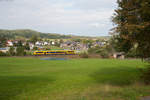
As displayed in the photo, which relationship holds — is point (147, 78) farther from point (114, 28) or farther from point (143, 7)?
point (143, 7)

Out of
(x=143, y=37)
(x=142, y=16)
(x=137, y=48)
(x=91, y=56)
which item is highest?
(x=142, y=16)

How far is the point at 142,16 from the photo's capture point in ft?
29.3

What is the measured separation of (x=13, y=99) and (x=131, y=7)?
30.7 feet

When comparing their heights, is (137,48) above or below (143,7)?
below

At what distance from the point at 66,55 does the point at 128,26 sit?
56493mm

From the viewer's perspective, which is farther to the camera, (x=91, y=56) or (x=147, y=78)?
(x=91, y=56)

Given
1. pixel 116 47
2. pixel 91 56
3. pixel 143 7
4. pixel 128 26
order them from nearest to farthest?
pixel 143 7 → pixel 128 26 → pixel 116 47 → pixel 91 56

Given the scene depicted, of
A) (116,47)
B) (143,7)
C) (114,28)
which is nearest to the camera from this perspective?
(143,7)

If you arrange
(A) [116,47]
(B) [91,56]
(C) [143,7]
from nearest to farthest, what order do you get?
(C) [143,7] → (A) [116,47] → (B) [91,56]

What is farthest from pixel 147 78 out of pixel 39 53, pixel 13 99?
pixel 39 53

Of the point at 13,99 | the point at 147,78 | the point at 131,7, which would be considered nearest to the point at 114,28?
the point at 131,7

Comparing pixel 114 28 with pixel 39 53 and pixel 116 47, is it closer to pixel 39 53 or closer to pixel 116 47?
pixel 116 47

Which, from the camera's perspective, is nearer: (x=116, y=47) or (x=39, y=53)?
(x=116, y=47)

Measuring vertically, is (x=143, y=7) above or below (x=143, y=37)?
above
